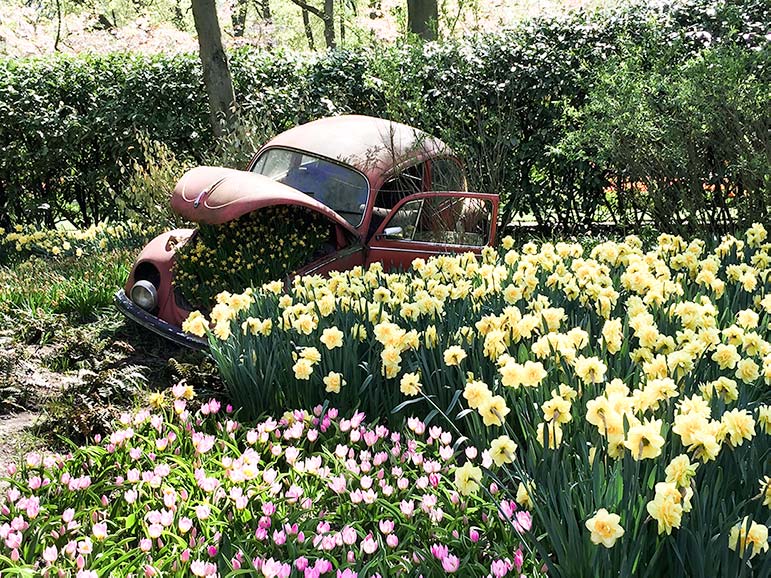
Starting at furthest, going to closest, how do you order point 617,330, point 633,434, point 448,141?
point 448,141, point 617,330, point 633,434

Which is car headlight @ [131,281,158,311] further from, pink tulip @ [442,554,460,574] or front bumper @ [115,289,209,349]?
pink tulip @ [442,554,460,574]

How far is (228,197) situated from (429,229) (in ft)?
5.24

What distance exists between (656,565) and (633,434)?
0.31 meters

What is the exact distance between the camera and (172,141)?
31.0 ft

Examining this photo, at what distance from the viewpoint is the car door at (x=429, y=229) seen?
16.7 ft

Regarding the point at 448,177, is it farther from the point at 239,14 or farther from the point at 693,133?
the point at 239,14

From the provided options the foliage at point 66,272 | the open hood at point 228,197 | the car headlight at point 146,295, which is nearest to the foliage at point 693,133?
the open hood at point 228,197

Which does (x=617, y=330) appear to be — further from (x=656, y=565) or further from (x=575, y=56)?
(x=575, y=56)

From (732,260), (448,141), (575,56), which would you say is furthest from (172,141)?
(732,260)

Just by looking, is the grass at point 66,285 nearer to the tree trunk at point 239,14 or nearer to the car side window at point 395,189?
the car side window at point 395,189

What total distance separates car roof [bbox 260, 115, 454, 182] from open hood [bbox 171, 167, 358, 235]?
525mm

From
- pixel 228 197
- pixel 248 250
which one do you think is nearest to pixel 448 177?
pixel 248 250

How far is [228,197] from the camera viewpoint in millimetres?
4641

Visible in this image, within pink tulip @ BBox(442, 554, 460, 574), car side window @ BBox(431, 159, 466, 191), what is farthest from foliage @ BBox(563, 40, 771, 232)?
pink tulip @ BBox(442, 554, 460, 574)
